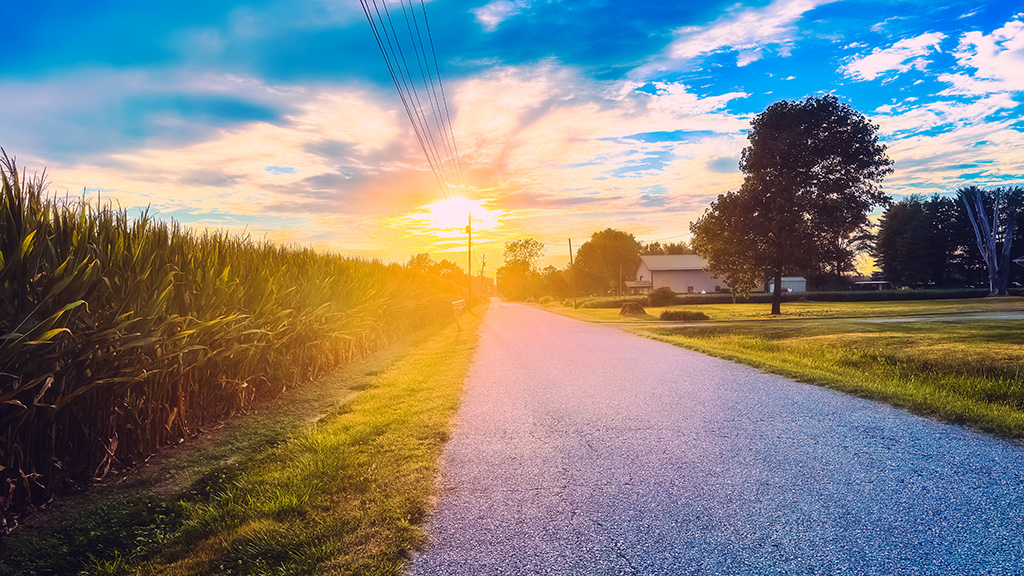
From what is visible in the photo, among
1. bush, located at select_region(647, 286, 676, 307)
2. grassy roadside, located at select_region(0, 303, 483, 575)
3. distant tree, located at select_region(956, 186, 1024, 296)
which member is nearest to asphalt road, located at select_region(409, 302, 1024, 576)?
grassy roadside, located at select_region(0, 303, 483, 575)

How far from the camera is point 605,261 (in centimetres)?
9150

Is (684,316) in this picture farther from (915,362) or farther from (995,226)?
(995,226)

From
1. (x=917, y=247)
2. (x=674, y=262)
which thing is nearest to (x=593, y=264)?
(x=674, y=262)

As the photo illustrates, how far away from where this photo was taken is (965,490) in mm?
3877

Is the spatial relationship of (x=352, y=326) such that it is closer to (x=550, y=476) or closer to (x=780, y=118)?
(x=550, y=476)

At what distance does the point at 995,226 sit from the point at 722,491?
191 feet

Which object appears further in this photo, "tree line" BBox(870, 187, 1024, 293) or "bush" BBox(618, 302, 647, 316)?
"tree line" BBox(870, 187, 1024, 293)

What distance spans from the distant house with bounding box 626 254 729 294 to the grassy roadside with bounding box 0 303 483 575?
64041 mm

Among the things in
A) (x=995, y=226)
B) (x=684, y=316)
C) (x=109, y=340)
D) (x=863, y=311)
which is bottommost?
(x=863, y=311)

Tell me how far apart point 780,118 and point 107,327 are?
33.3 m

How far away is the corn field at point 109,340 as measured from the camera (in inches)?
139

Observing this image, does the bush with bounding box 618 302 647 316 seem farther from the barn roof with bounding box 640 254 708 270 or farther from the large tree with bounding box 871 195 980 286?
the large tree with bounding box 871 195 980 286

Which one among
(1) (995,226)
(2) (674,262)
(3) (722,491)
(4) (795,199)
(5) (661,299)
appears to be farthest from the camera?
(2) (674,262)

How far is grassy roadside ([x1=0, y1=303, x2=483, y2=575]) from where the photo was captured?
3.14m
